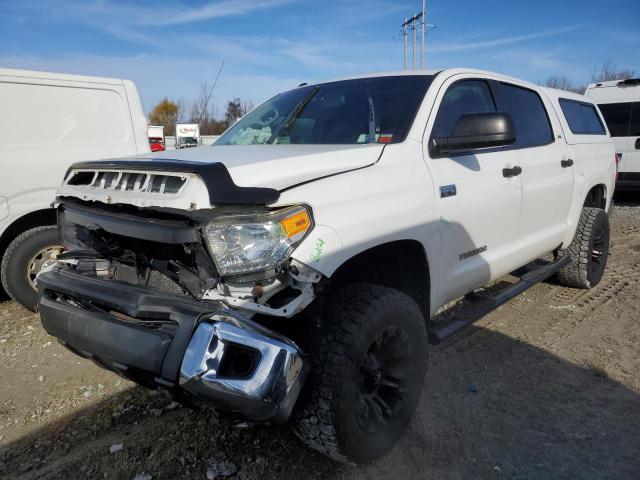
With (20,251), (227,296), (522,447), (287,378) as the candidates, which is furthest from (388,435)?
(20,251)

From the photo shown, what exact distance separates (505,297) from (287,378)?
2.19m

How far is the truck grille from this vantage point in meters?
1.93

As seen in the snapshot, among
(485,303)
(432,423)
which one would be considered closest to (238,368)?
(432,423)

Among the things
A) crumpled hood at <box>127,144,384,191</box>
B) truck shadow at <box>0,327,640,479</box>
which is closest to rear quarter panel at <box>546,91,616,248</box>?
truck shadow at <box>0,327,640,479</box>

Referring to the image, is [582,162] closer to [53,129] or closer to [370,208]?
[370,208]

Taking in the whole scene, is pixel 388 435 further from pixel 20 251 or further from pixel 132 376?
pixel 20 251

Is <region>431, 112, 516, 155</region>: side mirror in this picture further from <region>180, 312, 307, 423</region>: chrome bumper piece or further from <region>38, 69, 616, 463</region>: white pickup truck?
<region>180, 312, 307, 423</region>: chrome bumper piece

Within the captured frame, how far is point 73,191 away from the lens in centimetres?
237

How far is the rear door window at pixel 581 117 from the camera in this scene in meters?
4.52

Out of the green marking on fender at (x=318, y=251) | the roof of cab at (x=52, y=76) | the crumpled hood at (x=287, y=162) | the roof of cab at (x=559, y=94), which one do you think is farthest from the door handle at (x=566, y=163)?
the roof of cab at (x=52, y=76)

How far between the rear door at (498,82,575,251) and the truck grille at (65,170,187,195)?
2.38 meters

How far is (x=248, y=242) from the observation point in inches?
72.2

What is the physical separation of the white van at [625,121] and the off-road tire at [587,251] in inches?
245

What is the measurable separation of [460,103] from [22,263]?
3.95 meters
